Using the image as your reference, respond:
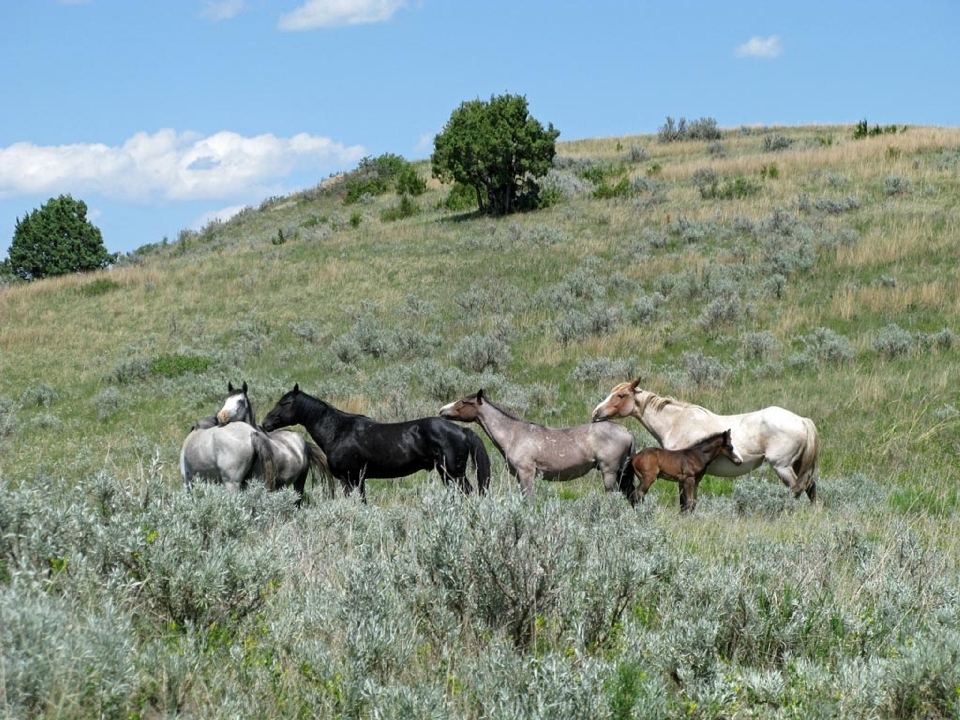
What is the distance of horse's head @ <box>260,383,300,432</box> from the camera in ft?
37.2

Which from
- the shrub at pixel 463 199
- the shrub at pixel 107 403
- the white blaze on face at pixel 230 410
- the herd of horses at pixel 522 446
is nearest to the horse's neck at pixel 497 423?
the herd of horses at pixel 522 446

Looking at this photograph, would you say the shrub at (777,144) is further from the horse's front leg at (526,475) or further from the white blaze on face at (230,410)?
the white blaze on face at (230,410)

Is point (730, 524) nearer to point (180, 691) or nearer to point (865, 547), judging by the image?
point (865, 547)

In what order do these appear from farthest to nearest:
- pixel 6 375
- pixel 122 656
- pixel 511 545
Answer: pixel 6 375, pixel 511 545, pixel 122 656

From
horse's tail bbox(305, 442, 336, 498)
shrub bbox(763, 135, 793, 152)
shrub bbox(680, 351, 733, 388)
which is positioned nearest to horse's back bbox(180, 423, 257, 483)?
horse's tail bbox(305, 442, 336, 498)

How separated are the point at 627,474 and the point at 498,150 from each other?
79.3 feet

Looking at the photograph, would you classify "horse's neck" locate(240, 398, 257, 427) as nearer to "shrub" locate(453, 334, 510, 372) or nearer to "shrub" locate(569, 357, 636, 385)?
"shrub" locate(569, 357, 636, 385)

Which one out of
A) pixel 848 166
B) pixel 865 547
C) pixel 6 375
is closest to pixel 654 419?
pixel 865 547

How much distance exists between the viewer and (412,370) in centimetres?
1878

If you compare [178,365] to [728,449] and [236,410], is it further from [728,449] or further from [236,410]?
[728,449]

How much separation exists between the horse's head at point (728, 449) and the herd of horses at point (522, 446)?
0.02 meters

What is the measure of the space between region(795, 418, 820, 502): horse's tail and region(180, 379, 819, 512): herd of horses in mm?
15

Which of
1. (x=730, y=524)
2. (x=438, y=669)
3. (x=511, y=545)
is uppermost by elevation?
(x=511, y=545)

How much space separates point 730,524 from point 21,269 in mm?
59016
